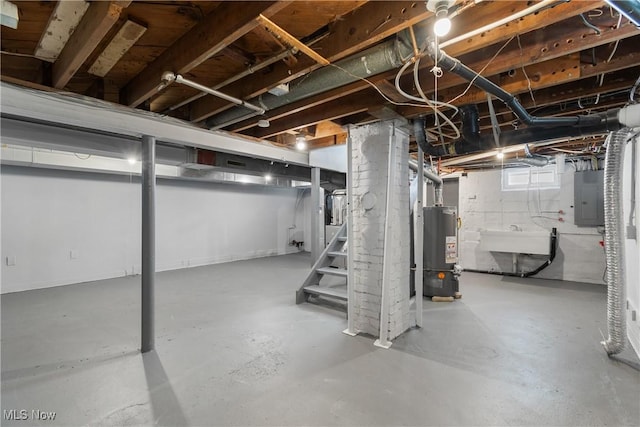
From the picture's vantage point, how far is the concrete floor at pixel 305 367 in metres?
1.70

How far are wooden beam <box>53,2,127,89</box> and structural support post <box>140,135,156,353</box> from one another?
74 centimetres

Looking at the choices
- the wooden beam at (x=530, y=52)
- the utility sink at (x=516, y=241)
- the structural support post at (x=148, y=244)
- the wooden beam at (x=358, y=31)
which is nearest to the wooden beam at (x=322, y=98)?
the wooden beam at (x=530, y=52)

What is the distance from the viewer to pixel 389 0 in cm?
147

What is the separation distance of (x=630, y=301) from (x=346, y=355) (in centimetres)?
267

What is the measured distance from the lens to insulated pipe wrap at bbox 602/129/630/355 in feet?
7.73

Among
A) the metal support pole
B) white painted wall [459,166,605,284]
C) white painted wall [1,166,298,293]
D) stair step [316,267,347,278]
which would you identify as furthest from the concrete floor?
white painted wall [459,166,605,284]

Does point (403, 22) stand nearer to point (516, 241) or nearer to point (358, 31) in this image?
point (358, 31)

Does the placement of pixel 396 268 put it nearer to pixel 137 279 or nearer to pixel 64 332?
pixel 64 332

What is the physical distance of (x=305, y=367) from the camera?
2.18 m

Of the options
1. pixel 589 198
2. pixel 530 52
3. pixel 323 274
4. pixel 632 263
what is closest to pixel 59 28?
pixel 530 52

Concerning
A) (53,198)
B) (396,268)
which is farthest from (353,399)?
(53,198)

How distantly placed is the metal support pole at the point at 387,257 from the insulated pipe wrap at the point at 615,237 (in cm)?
174

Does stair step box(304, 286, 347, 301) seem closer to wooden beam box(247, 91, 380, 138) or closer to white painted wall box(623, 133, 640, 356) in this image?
wooden beam box(247, 91, 380, 138)

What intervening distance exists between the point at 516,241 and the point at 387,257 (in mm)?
3794
